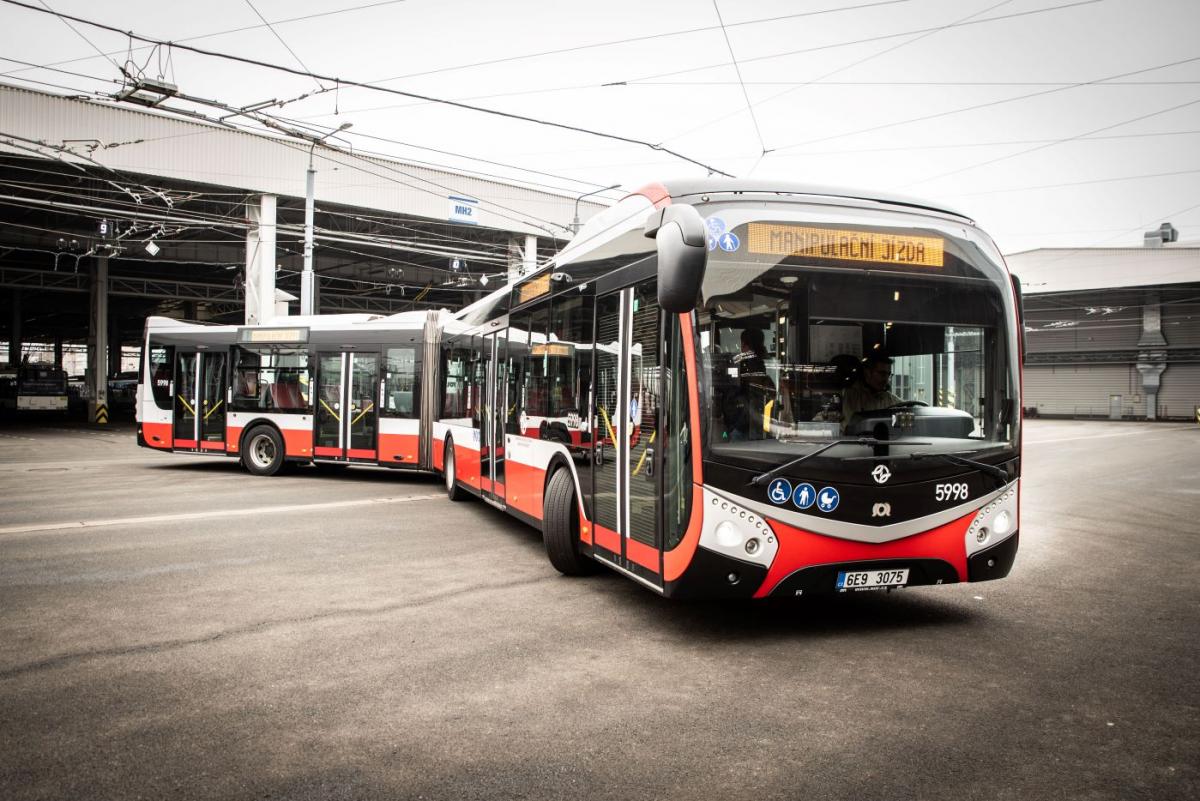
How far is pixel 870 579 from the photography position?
5570 millimetres

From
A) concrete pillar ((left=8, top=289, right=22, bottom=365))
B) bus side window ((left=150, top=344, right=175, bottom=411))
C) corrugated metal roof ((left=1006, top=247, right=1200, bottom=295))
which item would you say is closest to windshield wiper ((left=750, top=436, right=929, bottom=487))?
bus side window ((left=150, top=344, right=175, bottom=411))

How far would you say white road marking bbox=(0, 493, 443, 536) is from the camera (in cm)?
984

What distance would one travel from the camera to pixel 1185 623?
20.3ft

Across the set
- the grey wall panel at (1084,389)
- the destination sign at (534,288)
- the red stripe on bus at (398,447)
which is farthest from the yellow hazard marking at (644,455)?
the grey wall panel at (1084,389)

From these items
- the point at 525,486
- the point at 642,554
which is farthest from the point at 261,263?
the point at 642,554

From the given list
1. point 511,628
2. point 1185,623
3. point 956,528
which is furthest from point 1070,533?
point 511,628

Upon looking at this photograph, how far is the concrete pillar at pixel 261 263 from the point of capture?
2652cm

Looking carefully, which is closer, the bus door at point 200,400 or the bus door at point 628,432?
the bus door at point 628,432

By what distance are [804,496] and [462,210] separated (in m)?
26.7

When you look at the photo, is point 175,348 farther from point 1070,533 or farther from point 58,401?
point 58,401

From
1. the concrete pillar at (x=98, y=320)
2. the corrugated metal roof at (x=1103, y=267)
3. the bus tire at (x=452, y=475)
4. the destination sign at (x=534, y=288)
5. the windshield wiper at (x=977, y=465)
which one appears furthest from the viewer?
the corrugated metal roof at (x=1103, y=267)

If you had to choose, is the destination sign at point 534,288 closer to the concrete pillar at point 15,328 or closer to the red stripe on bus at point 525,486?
the red stripe on bus at point 525,486

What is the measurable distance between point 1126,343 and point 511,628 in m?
58.2

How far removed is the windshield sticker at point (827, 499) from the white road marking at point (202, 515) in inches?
325
